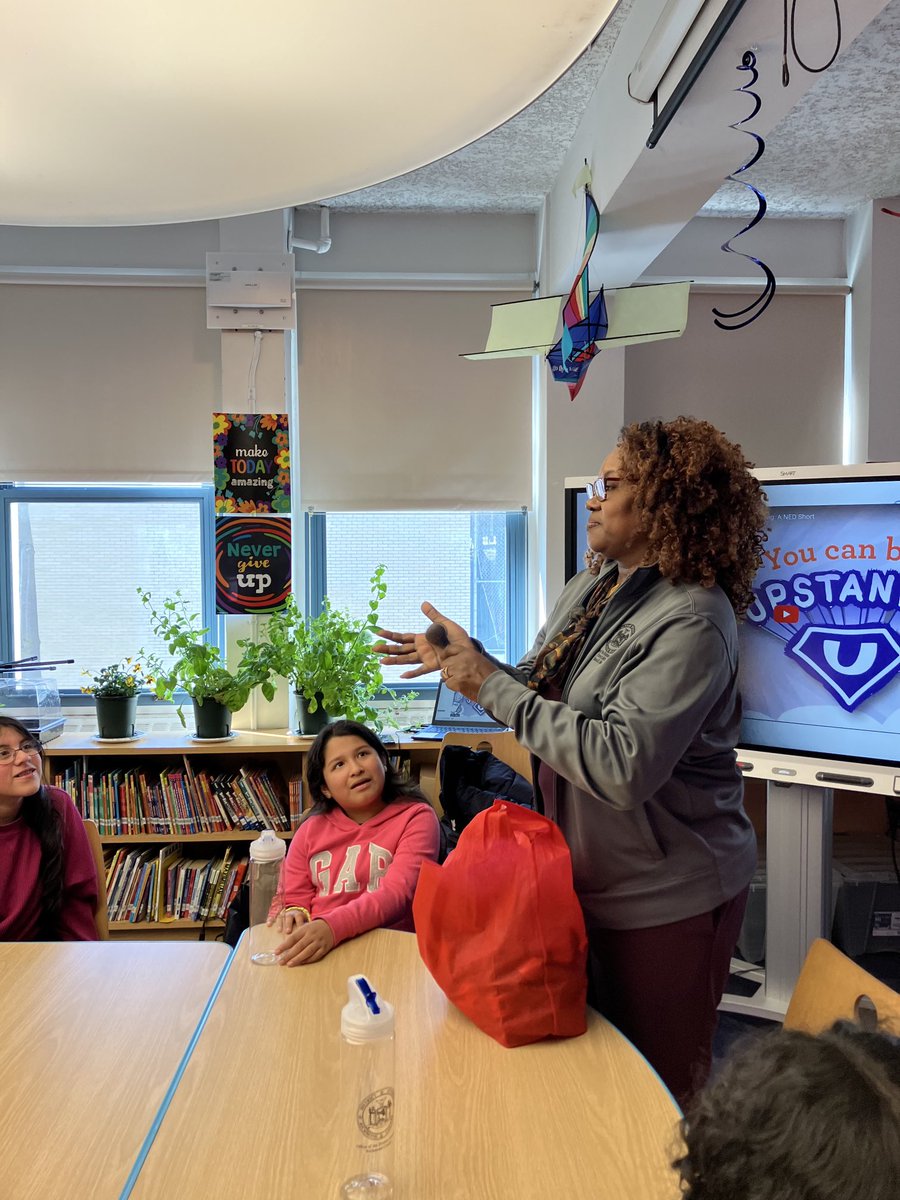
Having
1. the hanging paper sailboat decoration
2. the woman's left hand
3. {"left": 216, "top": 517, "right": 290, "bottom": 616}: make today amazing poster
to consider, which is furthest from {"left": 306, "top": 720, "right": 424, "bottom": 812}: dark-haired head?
{"left": 216, "top": 517, "right": 290, "bottom": 616}: make today amazing poster

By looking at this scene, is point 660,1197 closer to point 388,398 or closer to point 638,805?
point 638,805

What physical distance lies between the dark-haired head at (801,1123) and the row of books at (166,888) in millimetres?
3092

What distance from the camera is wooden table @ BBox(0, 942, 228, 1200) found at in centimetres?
108

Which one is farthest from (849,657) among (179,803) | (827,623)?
(179,803)

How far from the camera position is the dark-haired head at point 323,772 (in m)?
2.31

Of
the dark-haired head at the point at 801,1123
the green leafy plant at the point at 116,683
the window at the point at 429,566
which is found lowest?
the green leafy plant at the point at 116,683

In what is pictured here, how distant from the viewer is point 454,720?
370 centimetres

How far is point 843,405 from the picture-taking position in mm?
4168

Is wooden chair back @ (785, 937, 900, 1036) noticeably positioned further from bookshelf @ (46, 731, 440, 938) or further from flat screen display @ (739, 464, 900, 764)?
bookshelf @ (46, 731, 440, 938)

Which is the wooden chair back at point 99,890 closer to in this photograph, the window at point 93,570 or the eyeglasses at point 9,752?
the eyeglasses at point 9,752

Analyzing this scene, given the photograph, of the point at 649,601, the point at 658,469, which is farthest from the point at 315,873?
the point at 658,469

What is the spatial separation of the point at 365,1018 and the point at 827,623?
2.10 metres

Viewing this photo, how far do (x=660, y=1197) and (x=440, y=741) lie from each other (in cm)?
257

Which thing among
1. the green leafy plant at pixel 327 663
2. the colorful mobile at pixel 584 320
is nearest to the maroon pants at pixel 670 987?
the colorful mobile at pixel 584 320
